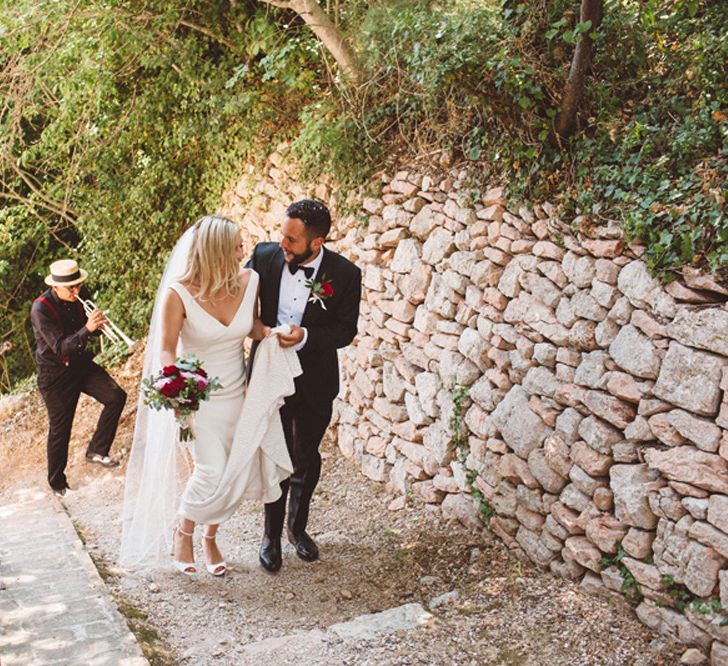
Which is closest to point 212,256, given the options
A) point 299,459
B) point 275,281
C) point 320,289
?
point 275,281

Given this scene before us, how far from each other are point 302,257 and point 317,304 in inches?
10.8

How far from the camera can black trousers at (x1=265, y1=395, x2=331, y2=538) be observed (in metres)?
4.64

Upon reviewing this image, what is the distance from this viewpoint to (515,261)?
4613mm

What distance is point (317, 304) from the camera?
4488 mm

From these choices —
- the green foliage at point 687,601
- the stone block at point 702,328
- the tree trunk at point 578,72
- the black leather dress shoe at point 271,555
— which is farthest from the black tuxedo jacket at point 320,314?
the green foliage at point 687,601

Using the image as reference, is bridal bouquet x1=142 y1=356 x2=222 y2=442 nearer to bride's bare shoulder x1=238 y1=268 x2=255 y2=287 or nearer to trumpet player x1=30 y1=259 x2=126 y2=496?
bride's bare shoulder x1=238 y1=268 x2=255 y2=287

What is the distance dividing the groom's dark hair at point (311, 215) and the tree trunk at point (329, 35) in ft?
6.68

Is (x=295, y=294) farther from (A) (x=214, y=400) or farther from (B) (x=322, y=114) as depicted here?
(B) (x=322, y=114)

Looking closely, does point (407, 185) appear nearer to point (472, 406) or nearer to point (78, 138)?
point (472, 406)

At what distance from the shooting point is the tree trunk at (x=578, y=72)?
166 inches

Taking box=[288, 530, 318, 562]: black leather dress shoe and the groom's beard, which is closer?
the groom's beard

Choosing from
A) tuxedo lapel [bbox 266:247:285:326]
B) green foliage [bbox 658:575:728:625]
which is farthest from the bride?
green foliage [bbox 658:575:728:625]

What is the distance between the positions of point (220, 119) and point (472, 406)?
13.7ft

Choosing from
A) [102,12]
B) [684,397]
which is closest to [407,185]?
[684,397]
